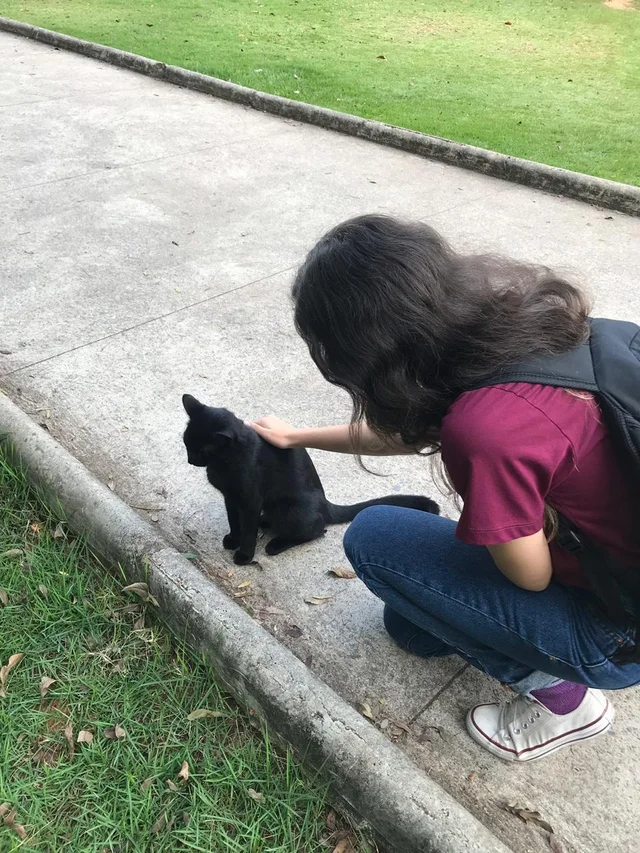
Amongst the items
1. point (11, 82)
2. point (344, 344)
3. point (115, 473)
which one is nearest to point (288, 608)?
point (115, 473)

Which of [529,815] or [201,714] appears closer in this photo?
[529,815]

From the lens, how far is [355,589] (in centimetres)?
268

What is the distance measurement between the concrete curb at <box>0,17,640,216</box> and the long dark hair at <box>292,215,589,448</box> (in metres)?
5.08

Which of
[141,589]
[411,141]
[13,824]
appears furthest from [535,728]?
[411,141]

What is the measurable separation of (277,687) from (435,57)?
1184 cm

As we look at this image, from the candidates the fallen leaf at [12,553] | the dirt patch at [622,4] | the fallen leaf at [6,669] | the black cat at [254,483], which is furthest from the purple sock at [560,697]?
the dirt patch at [622,4]

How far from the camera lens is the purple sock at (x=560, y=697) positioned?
6.76ft

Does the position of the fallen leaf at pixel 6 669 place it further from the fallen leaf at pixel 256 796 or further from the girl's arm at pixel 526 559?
the girl's arm at pixel 526 559

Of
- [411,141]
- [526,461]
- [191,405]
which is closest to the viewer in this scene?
[526,461]

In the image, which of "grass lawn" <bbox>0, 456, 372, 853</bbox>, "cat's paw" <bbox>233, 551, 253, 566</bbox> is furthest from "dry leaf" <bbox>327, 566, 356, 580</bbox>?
"grass lawn" <bbox>0, 456, 372, 853</bbox>

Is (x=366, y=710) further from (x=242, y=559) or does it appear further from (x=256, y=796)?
(x=242, y=559)

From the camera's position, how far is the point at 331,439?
2436mm

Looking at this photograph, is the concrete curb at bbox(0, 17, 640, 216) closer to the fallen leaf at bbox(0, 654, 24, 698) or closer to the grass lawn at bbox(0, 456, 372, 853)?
the grass lawn at bbox(0, 456, 372, 853)

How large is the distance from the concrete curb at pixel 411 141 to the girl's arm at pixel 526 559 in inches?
207
